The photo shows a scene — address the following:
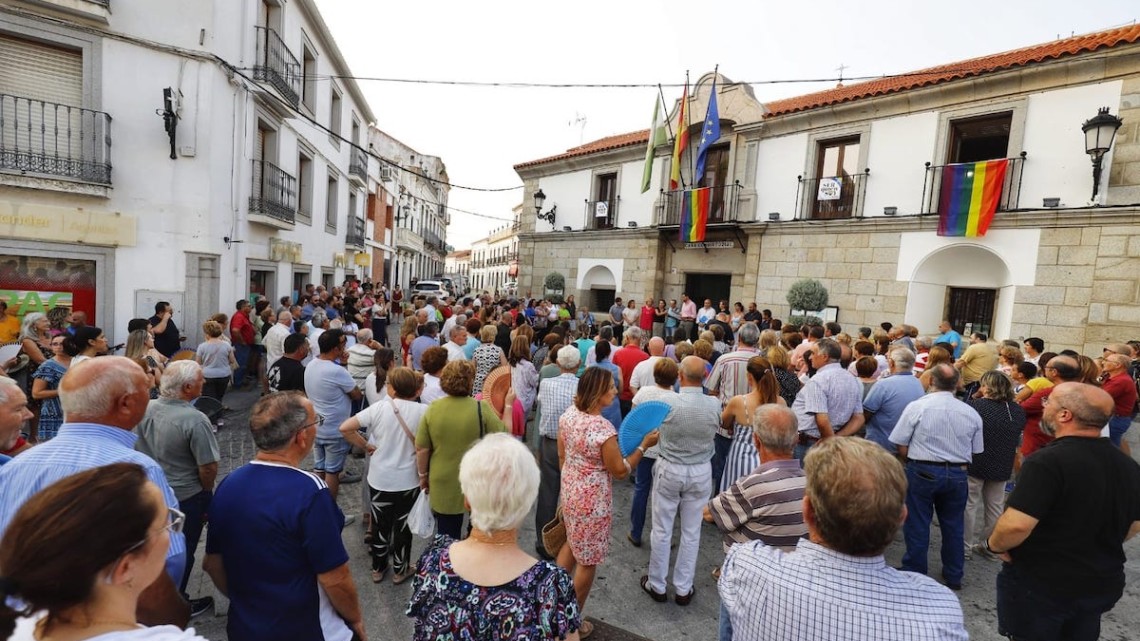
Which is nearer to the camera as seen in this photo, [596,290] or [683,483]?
[683,483]

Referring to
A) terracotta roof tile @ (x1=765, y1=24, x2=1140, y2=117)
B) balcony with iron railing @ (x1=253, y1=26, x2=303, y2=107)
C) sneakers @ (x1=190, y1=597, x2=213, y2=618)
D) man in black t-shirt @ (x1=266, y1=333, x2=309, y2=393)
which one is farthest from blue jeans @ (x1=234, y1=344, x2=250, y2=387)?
terracotta roof tile @ (x1=765, y1=24, x2=1140, y2=117)

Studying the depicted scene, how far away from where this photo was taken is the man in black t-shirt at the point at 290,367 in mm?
4699

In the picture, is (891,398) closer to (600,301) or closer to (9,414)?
(9,414)

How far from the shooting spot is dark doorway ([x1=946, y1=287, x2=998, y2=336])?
1029 centimetres

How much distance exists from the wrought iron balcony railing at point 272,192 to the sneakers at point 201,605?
898cm

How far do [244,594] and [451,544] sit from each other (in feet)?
3.02

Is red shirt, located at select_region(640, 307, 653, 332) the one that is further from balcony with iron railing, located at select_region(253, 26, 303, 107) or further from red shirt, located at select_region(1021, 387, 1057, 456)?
balcony with iron railing, located at select_region(253, 26, 303, 107)

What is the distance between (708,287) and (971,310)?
20.4ft

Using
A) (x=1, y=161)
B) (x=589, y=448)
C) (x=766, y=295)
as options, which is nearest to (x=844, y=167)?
(x=766, y=295)

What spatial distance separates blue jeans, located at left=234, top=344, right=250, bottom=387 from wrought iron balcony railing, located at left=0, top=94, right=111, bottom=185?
3.27 m

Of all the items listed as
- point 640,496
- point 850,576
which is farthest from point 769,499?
point 640,496

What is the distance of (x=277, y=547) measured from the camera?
6.19 feet

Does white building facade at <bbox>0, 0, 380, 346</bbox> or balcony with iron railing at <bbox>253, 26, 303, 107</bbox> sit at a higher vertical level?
balcony with iron railing at <bbox>253, 26, 303, 107</bbox>

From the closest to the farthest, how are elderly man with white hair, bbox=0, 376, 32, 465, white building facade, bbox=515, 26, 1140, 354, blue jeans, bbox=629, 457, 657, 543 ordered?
elderly man with white hair, bbox=0, 376, 32, 465
blue jeans, bbox=629, 457, 657, 543
white building facade, bbox=515, 26, 1140, 354
